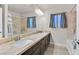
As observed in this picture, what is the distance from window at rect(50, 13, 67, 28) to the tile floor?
333mm

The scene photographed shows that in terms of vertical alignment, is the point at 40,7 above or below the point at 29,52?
above

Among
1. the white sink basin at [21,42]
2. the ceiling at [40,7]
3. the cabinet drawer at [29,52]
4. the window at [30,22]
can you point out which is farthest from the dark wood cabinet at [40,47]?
the ceiling at [40,7]

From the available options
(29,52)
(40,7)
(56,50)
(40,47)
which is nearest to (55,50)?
(56,50)

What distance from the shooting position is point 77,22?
6.41 feet

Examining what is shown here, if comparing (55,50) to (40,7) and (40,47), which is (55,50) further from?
(40,7)

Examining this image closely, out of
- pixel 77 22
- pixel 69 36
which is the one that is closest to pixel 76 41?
pixel 69 36

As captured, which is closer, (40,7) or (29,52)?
(29,52)

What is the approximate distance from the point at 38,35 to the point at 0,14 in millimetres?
667

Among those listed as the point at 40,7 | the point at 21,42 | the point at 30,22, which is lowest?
the point at 21,42

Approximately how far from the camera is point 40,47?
80.7 inches

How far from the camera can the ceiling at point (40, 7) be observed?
191 cm

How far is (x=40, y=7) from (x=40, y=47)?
62 centimetres

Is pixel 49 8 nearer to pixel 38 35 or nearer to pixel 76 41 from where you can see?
pixel 38 35

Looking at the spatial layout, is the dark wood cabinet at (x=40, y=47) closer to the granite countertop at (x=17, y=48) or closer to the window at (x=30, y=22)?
the granite countertop at (x=17, y=48)
